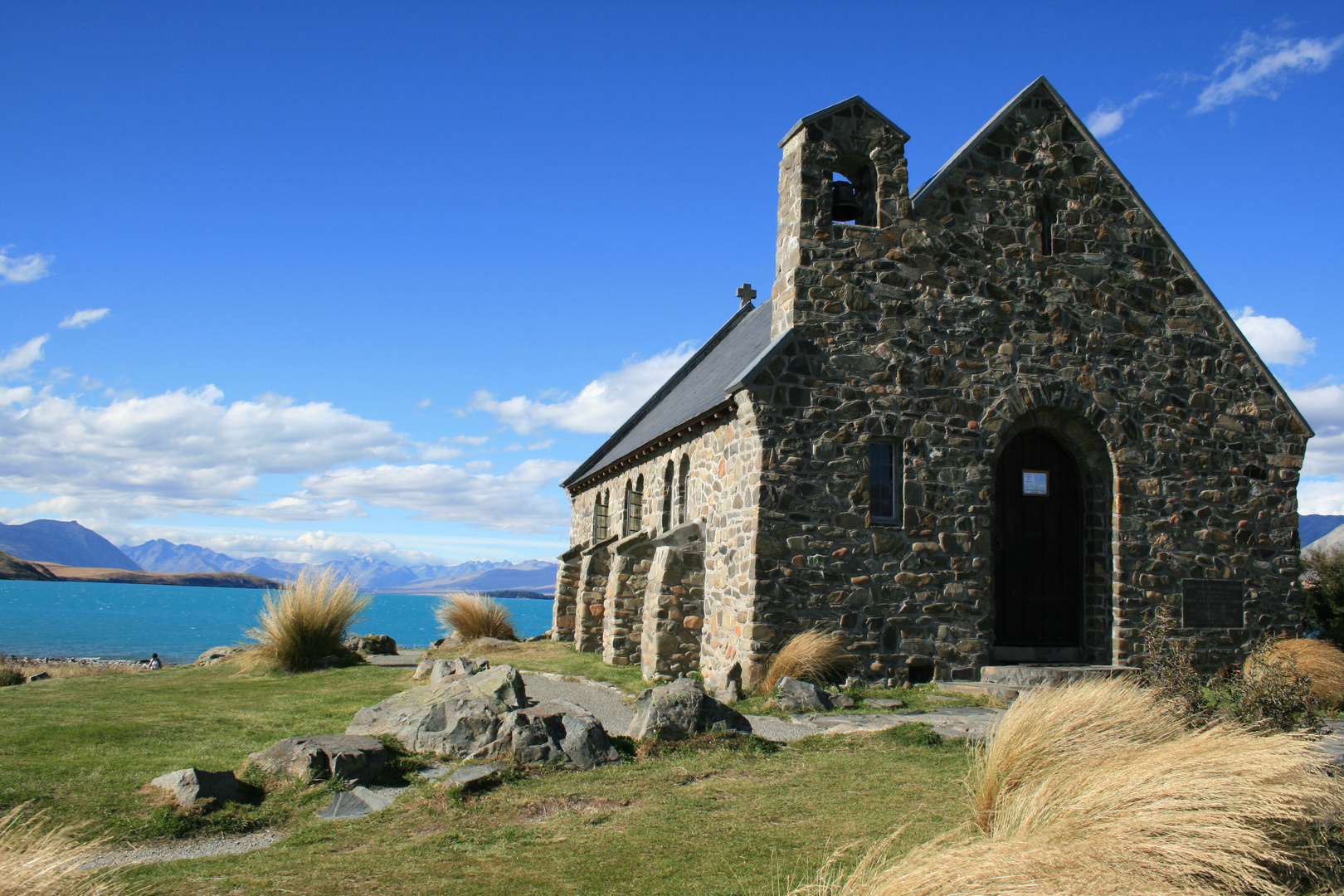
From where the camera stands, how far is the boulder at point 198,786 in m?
6.38

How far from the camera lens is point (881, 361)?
42.5 ft

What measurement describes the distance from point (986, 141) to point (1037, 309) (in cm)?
279

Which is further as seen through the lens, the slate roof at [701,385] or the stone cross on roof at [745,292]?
the stone cross on roof at [745,292]

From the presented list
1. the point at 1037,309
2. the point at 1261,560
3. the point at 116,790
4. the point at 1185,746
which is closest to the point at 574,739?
the point at 116,790

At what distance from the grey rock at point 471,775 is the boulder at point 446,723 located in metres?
0.43

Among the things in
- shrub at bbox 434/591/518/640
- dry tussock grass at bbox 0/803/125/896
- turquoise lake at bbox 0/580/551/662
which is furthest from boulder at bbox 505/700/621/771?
shrub at bbox 434/591/518/640

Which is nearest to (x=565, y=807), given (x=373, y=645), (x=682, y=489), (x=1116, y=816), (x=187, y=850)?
(x=187, y=850)

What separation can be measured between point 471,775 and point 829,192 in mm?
9757

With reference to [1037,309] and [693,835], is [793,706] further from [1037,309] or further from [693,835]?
[1037,309]

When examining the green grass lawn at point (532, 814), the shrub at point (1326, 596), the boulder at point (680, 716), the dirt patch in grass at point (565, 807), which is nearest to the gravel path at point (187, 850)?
the green grass lawn at point (532, 814)

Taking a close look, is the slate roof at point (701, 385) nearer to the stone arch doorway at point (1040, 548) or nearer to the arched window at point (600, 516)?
the arched window at point (600, 516)

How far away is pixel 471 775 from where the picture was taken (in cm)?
714

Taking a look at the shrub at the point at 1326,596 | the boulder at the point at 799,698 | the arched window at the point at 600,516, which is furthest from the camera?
the arched window at the point at 600,516

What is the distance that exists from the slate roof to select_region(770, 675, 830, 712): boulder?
165 inches
